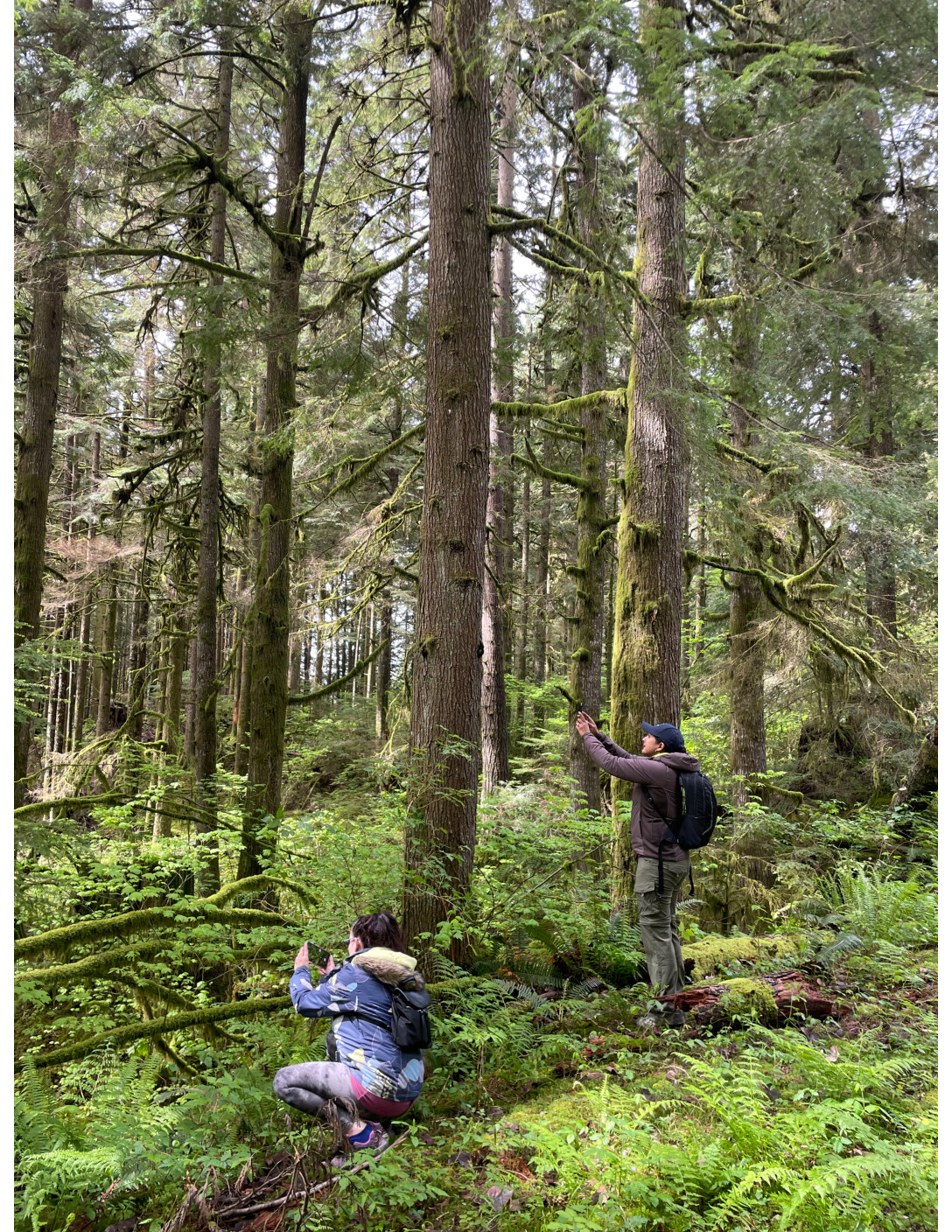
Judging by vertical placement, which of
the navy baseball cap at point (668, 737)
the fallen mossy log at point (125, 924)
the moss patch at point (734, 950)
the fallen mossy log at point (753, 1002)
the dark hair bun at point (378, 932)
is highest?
the navy baseball cap at point (668, 737)

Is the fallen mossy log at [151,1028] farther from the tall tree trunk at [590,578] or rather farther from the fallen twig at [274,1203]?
the tall tree trunk at [590,578]

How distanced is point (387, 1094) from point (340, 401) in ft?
18.7

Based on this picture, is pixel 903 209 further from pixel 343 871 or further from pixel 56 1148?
pixel 56 1148

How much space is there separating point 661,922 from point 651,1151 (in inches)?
99.6

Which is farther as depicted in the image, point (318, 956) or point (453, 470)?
point (453, 470)

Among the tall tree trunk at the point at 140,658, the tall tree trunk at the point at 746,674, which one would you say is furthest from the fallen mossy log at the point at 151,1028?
the tall tree trunk at the point at 746,674

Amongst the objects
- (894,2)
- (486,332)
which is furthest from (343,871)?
(894,2)

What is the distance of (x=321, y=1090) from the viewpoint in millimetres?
3537

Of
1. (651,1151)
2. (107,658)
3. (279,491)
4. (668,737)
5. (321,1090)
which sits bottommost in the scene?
(321,1090)

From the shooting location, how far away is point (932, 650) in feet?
29.0

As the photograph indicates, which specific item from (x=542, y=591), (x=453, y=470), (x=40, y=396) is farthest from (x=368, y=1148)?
(x=542, y=591)

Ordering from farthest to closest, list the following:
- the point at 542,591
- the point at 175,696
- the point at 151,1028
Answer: the point at 542,591 → the point at 175,696 → the point at 151,1028

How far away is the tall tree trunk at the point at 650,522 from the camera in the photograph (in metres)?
6.55

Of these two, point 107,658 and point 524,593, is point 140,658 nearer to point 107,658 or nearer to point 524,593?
point 107,658
